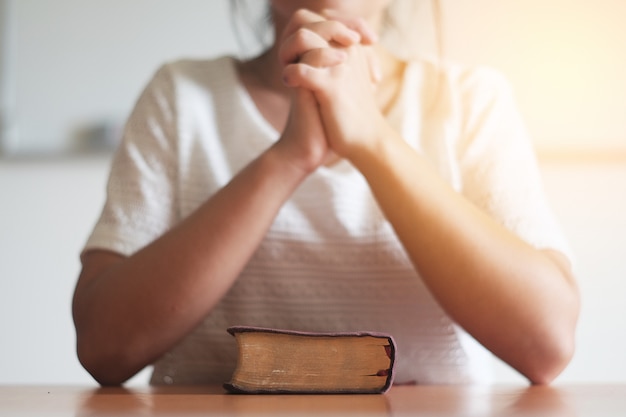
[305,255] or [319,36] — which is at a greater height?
[319,36]

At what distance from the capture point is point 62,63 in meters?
1.60

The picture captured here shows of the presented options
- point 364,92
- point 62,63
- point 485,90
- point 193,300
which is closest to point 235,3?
point 62,63

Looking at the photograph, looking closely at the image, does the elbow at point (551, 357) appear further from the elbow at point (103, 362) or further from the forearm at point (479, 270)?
Result: the elbow at point (103, 362)

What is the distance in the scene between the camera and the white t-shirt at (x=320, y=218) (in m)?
0.81

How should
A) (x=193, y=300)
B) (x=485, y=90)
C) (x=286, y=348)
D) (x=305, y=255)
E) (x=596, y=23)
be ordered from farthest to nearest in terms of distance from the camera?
(x=596, y=23) → (x=485, y=90) → (x=305, y=255) → (x=193, y=300) → (x=286, y=348)

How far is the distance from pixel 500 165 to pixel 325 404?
1.77ft

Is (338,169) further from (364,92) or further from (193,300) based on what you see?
(193,300)

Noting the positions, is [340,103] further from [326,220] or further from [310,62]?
[326,220]

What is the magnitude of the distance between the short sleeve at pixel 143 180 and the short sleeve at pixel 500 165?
344 millimetres

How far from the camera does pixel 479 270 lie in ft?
2.16

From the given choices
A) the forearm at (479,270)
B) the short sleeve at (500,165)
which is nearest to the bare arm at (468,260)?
the forearm at (479,270)

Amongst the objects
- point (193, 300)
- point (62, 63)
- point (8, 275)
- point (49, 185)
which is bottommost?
point (8, 275)

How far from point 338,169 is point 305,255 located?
0.11 m

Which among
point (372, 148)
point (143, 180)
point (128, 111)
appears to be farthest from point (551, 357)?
point (128, 111)
